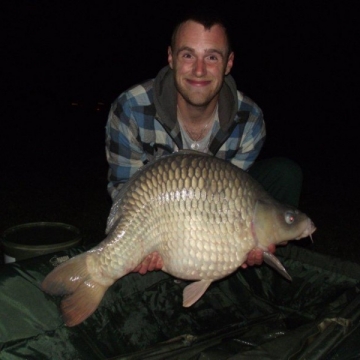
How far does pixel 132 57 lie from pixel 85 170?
18.9 m

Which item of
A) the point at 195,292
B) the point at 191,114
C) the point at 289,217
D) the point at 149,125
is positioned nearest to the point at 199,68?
the point at 191,114

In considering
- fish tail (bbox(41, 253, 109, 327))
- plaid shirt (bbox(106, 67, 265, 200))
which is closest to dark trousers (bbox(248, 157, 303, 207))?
plaid shirt (bbox(106, 67, 265, 200))

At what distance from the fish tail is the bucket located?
0.51m

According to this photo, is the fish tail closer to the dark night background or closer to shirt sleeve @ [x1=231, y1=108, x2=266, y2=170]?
shirt sleeve @ [x1=231, y1=108, x2=266, y2=170]

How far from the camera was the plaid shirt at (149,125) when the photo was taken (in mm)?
2006

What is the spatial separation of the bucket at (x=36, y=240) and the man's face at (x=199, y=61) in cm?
71

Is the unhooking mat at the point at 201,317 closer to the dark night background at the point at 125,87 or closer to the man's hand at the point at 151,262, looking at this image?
the man's hand at the point at 151,262

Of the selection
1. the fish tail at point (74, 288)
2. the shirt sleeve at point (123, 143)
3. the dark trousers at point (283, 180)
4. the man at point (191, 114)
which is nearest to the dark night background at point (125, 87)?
the dark trousers at point (283, 180)

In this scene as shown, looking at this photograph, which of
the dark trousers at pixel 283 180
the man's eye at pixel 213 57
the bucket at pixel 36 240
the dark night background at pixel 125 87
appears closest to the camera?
the bucket at pixel 36 240

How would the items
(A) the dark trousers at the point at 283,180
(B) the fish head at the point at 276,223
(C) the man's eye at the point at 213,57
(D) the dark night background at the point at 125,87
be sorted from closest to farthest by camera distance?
1. (B) the fish head at the point at 276,223
2. (C) the man's eye at the point at 213,57
3. (A) the dark trousers at the point at 283,180
4. (D) the dark night background at the point at 125,87

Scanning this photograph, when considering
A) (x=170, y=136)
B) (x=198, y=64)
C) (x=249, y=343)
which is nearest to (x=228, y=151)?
(x=170, y=136)

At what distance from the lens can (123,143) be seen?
80.2 inches

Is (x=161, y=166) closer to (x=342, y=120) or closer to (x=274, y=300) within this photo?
(x=274, y=300)

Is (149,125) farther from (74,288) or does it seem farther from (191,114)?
(74,288)
